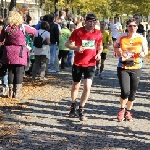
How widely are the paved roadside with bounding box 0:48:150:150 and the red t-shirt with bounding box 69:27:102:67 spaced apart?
1.05 m

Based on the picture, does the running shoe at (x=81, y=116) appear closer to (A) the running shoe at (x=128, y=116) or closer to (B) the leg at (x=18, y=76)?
(A) the running shoe at (x=128, y=116)

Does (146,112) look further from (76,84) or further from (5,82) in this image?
(5,82)

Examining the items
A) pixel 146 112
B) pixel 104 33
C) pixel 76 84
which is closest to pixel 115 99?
pixel 146 112

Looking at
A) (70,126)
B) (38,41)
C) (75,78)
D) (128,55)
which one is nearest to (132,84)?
(128,55)

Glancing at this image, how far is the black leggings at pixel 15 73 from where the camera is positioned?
9.53 m

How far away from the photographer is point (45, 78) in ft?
43.5

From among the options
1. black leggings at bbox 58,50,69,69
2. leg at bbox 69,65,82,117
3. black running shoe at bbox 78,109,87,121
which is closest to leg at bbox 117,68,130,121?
black running shoe at bbox 78,109,87,121

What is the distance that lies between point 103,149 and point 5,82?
14.7 feet

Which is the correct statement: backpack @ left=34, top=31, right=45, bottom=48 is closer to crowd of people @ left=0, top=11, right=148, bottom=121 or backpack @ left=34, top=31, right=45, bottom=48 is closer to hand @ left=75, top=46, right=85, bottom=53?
crowd of people @ left=0, top=11, right=148, bottom=121

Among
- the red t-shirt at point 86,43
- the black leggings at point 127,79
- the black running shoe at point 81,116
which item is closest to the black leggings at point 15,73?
the red t-shirt at point 86,43

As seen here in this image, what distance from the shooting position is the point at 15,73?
957cm

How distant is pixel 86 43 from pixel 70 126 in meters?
1.52

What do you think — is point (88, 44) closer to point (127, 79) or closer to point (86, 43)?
point (86, 43)

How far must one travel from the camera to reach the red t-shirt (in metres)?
7.92
